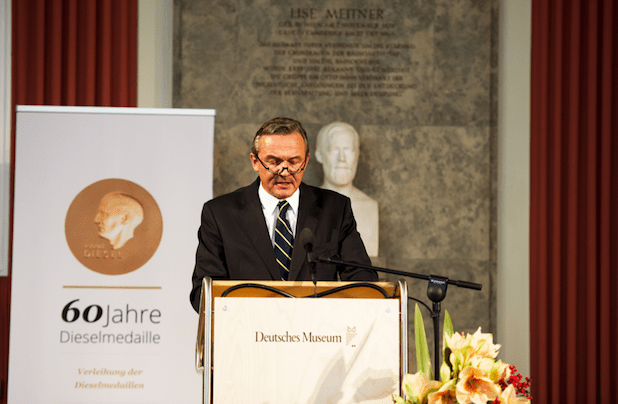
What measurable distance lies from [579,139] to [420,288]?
4.99ft

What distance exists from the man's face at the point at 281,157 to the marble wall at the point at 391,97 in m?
2.01

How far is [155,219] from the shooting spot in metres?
3.24

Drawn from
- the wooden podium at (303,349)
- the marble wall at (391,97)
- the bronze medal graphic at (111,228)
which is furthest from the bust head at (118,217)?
the wooden podium at (303,349)

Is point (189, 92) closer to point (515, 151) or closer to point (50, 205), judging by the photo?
point (50, 205)

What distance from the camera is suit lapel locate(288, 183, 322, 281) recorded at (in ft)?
6.29

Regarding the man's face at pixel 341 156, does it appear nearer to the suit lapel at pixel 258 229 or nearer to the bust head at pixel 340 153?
the bust head at pixel 340 153

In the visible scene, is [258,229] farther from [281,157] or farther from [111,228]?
[111,228]

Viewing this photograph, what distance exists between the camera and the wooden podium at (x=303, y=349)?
51.8 inches

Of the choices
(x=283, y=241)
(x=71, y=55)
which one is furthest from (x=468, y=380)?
(x=71, y=55)

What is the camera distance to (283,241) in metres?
1.99

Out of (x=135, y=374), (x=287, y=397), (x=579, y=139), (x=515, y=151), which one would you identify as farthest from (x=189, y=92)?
(x=287, y=397)

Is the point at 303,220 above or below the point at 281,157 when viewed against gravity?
below

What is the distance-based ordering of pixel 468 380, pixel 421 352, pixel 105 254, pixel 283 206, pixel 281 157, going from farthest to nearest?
pixel 105 254 → pixel 283 206 → pixel 281 157 → pixel 421 352 → pixel 468 380

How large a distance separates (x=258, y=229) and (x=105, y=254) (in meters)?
1.56
